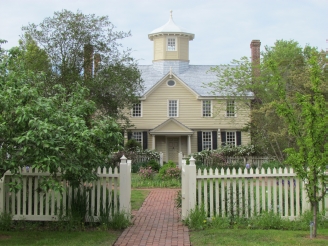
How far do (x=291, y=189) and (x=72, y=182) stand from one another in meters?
4.70

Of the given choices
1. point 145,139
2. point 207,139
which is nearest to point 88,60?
point 145,139

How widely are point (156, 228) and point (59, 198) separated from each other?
2.19m

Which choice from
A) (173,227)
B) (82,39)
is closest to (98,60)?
(82,39)

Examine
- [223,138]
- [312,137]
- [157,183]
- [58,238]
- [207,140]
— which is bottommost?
[58,238]

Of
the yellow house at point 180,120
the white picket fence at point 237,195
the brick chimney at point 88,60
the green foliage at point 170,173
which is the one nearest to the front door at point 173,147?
the yellow house at point 180,120

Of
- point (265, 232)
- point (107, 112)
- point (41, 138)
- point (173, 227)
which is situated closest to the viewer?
point (41, 138)

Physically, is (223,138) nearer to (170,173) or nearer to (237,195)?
(170,173)

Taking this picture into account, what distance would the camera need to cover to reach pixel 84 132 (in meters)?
7.91

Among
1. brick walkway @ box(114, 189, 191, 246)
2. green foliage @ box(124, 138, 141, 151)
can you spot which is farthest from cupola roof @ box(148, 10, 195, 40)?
brick walkway @ box(114, 189, 191, 246)

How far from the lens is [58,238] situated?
8.48 m

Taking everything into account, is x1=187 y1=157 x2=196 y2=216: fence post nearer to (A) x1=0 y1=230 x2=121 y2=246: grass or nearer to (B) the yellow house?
(A) x1=0 y1=230 x2=121 y2=246: grass

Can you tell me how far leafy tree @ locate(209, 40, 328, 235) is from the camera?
8.41m

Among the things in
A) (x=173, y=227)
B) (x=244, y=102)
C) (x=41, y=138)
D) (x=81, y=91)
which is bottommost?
(x=173, y=227)

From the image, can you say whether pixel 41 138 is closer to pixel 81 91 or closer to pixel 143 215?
pixel 81 91
